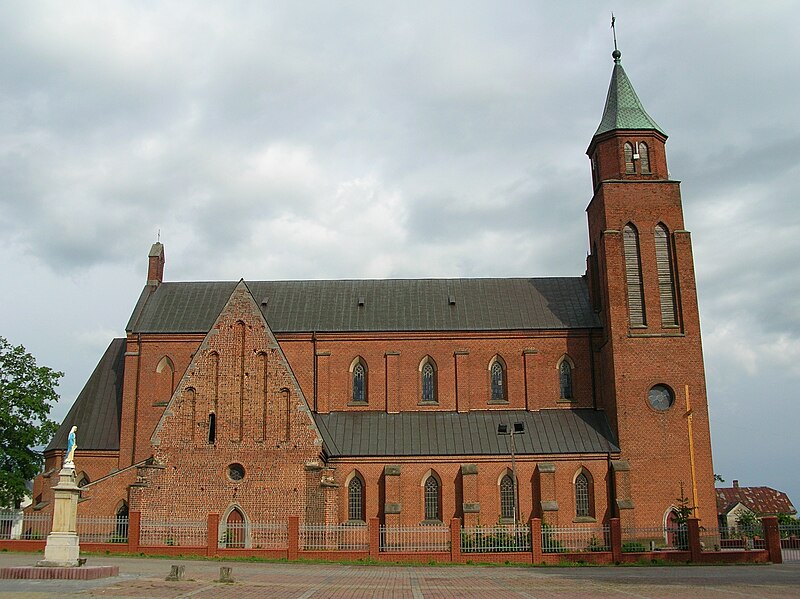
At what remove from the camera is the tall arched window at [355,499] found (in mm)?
40062

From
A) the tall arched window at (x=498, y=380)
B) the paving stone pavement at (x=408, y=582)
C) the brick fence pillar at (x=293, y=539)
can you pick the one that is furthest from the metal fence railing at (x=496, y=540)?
the tall arched window at (x=498, y=380)

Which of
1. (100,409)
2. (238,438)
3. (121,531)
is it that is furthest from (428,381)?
(100,409)

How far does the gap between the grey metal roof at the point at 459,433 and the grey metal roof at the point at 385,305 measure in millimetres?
5023

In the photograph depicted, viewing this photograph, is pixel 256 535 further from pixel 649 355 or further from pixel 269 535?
pixel 649 355

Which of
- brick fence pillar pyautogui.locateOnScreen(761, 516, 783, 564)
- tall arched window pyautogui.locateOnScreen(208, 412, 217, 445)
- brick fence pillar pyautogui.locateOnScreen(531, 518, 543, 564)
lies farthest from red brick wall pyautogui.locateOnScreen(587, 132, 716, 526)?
tall arched window pyautogui.locateOnScreen(208, 412, 217, 445)

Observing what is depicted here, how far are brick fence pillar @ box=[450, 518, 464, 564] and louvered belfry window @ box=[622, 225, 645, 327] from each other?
16026 millimetres

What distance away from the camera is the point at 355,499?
132 feet

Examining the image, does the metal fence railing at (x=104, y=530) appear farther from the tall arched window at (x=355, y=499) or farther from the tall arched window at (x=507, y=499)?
the tall arched window at (x=507, y=499)

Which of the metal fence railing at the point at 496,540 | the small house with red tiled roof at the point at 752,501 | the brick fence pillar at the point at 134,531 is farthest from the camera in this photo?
the small house with red tiled roof at the point at 752,501

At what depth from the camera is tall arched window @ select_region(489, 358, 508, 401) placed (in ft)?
146

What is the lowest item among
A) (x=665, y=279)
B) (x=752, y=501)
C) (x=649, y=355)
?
(x=752, y=501)

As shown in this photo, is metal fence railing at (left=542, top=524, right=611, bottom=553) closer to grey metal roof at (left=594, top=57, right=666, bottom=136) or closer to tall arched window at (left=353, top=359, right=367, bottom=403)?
tall arched window at (left=353, top=359, right=367, bottom=403)

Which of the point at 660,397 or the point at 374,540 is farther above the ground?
the point at 660,397

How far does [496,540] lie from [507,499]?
22.9ft
